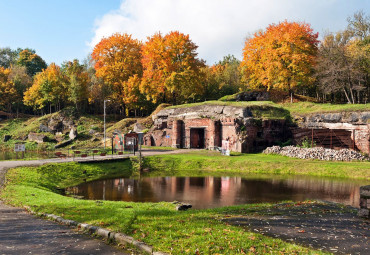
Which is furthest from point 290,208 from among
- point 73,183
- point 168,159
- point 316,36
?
point 316,36

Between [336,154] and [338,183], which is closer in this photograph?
[338,183]

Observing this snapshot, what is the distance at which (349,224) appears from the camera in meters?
10.3

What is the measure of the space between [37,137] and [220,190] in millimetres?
42941

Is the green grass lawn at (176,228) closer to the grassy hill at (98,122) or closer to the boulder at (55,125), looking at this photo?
the grassy hill at (98,122)

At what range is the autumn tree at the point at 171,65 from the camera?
4934 centimetres

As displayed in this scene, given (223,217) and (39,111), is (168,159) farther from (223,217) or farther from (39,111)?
(39,111)

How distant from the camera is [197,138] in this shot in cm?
4428

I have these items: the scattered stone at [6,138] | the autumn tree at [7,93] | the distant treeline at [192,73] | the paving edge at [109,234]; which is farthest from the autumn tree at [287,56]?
the autumn tree at [7,93]

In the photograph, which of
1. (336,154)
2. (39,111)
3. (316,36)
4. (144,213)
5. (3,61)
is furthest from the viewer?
(3,61)

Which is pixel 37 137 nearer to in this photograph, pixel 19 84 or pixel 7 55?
pixel 19 84

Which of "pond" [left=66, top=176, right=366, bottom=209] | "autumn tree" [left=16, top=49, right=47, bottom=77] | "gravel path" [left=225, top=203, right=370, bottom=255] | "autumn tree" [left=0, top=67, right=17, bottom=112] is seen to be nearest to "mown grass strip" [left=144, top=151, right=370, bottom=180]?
"pond" [left=66, top=176, right=366, bottom=209]

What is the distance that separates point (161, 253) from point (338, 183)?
2084cm

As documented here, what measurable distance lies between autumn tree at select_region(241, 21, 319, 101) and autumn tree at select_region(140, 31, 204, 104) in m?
11.3

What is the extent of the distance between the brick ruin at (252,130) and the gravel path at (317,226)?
1003 inches
